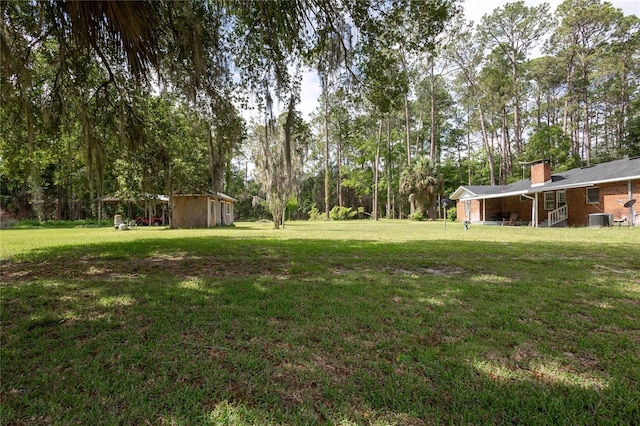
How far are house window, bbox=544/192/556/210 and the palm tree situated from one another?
9.88 m

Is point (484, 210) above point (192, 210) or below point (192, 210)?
below

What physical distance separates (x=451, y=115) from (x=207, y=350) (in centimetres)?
4112

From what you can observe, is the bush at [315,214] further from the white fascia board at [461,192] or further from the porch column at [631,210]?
the porch column at [631,210]

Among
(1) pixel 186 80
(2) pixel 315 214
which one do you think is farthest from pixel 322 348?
(2) pixel 315 214

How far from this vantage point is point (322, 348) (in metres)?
2.36

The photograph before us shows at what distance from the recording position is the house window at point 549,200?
1800cm

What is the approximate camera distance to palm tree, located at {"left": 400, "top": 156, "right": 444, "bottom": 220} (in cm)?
2773

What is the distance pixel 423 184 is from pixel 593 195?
13029mm

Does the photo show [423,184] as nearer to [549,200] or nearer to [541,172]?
[541,172]

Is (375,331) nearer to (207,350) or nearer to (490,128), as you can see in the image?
(207,350)

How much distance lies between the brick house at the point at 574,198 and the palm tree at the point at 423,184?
5.34 m

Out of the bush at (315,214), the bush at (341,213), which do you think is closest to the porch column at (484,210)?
the bush at (341,213)

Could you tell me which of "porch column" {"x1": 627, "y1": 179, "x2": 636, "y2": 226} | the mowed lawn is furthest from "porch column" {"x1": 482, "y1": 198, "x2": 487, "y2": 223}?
the mowed lawn

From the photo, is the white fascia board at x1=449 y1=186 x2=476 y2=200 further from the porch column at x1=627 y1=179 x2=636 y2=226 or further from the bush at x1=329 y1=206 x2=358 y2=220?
the bush at x1=329 y1=206 x2=358 y2=220
